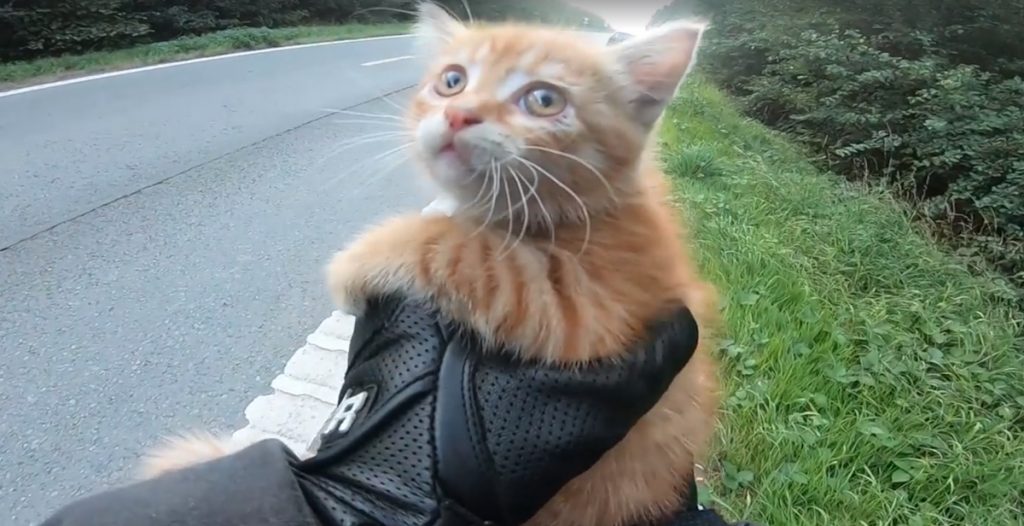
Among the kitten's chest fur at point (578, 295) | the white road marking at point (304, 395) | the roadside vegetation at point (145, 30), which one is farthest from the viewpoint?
the roadside vegetation at point (145, 30)

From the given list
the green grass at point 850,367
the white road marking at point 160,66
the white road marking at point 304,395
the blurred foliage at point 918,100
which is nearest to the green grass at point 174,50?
the white road marking at point 160,66

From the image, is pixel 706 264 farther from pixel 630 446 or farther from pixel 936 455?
pixel 630 446

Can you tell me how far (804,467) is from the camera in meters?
2.53

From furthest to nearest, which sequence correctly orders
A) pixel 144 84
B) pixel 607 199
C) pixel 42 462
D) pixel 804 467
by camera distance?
1. pixel 144 84
2. pixel 804 467
3. pixel 42 462
4. pixel 607 199

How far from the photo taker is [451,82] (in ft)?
5.24

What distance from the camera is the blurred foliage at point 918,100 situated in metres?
6.98

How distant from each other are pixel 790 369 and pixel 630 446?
70.9 inches

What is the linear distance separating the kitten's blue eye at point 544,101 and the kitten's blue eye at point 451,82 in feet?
0.51

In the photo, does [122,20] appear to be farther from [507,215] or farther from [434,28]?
[507,215]

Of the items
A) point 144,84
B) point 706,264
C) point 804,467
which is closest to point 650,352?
point 804,467

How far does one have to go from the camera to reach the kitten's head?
1435 mm

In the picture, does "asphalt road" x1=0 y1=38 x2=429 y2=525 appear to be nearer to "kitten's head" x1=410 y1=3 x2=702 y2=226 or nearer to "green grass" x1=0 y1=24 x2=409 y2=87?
"kitten's head" x1=410 y1=3 x2=702 y2=226

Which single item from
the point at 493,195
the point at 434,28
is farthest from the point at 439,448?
the point at 434,28

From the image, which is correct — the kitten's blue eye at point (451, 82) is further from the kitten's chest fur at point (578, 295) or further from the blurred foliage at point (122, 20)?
the blurred foliage at point (122, 20)
